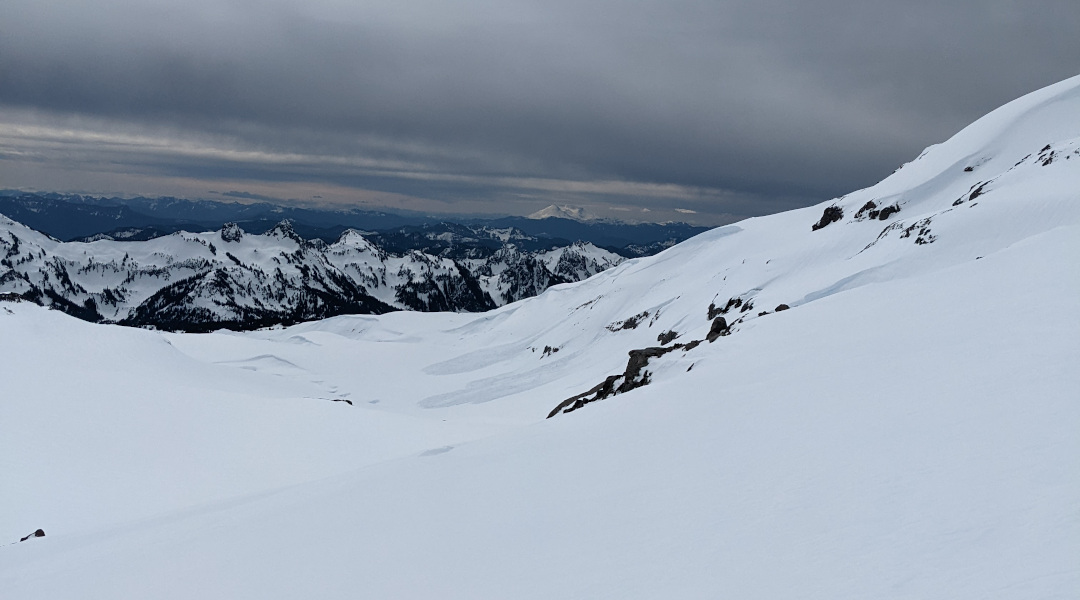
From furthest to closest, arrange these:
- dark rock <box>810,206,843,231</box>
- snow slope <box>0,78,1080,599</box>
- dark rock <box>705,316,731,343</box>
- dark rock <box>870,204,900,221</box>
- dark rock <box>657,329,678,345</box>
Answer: dark rock <box>810,206,843,231</box>, dark rock <box>657,329,678,345</box>, dark rock <box>870,204,900,221</box>, dark rock <box>705,316,731,343</box>, snow slope <box>0,78,1080,599</box>

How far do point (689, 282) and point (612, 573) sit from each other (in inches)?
2920

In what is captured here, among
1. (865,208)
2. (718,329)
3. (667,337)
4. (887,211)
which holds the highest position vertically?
(865,208)

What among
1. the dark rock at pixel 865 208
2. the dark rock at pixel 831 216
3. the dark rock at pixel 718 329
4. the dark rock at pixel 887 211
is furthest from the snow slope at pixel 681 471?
the dark rock at pixel 831 216

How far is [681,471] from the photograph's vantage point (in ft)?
33.0

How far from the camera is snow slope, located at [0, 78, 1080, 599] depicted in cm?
630

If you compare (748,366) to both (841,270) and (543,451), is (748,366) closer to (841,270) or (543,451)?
(543,451)

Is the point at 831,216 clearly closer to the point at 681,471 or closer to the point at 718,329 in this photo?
the point at 718,329

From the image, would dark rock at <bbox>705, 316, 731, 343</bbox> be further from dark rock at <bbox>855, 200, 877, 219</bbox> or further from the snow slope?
dark rock at <bbox>855, 200, 877, 219</bbox>

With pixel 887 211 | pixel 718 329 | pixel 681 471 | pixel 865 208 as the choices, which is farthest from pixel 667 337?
pixel 681 471

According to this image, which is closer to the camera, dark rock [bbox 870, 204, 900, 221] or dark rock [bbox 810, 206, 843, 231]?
dark rock [bbox 870, 204, 900, 221]

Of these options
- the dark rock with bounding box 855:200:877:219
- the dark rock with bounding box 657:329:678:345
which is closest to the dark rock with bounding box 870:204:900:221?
the dark rock with bounding box 855:200:877:219

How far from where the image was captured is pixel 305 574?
31.8 feet

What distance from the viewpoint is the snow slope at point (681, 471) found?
20.7 feet

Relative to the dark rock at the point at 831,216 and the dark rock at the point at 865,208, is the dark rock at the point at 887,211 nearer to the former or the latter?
the dark rock at the point at 865,208
